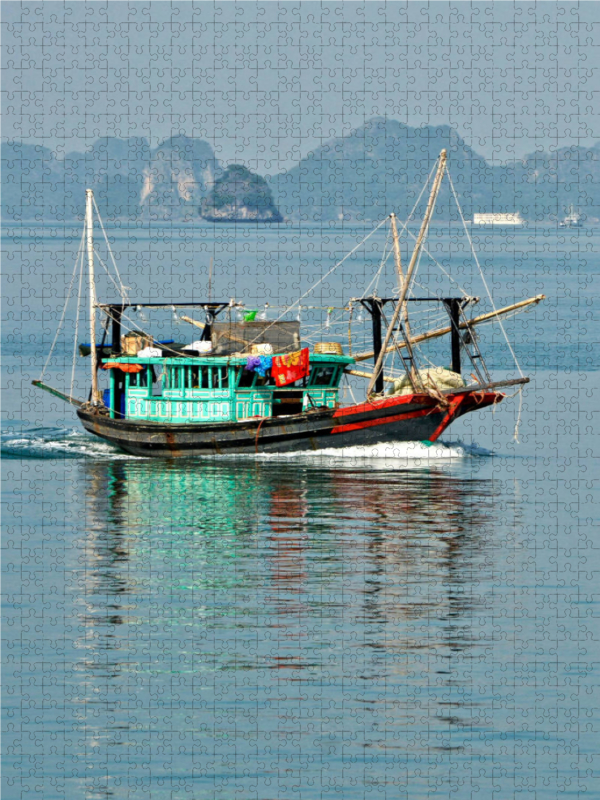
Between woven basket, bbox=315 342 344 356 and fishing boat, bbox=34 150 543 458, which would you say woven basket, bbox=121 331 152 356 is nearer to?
fishing boat, bbox=34 150 543 458

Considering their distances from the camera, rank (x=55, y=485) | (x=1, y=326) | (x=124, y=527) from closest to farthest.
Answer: (x=124, y=527)
(x=55, y=485)
(x=1, y=326)

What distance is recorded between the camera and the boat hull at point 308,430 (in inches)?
1933

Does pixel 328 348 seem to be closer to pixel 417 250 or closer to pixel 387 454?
pixel 387 454

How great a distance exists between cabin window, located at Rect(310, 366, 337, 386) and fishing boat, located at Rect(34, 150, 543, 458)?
0.11 ft

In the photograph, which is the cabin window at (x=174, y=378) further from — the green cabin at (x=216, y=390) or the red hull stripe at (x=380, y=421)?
the red hull stripe at (x=380, y=421)

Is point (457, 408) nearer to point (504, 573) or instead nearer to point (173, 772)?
point (504, 573)

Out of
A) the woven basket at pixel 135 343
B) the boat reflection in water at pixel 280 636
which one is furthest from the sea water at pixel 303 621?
the woven basket at pixel 135 343

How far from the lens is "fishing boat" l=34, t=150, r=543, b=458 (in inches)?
1938

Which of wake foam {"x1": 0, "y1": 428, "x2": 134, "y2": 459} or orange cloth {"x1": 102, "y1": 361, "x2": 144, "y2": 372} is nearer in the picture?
wake foam {"x1": 0, "y1": 428, "x2": 134, "y2": 459}

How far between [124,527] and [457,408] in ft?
55.1

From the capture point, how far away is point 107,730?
22.2 m

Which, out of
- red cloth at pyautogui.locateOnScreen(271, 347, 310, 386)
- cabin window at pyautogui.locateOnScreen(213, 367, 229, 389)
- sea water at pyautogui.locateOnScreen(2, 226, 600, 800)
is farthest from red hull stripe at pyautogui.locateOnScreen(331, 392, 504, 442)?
cabin window at pyautogui.locateOnScreen(213, 367, 229, 389)

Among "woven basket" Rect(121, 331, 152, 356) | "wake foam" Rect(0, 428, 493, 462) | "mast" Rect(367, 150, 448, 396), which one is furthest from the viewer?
"woven basket" Rect(121, 331, 152, 356)

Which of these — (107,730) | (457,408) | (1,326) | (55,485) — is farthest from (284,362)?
(1,326)
